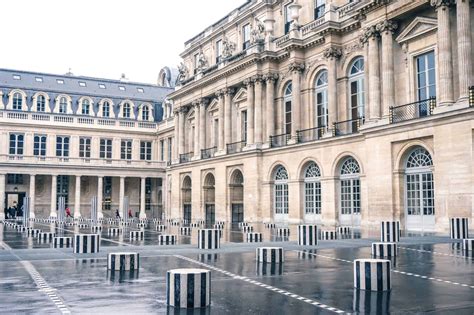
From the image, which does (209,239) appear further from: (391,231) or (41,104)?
(41,104)

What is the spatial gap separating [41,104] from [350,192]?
153 ft

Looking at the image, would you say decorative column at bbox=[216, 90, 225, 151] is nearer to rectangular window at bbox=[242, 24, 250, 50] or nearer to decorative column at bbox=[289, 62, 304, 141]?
rectangular window at bbox=[242, 24, 250, 50]

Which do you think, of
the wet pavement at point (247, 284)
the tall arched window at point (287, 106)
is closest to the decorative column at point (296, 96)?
the tall arched window at point (287, 106)

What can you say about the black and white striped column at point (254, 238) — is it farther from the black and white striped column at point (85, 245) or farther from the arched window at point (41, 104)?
the arched window at point (41, 104)

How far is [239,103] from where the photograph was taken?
47.7 meters

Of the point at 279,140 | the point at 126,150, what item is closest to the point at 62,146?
the point at 126,150

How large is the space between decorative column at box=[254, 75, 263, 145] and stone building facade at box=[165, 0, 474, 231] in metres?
0.08

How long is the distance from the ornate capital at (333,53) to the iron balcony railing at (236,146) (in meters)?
12.1

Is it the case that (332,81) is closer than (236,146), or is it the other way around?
(332,81)

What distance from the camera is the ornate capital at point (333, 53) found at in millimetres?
37094

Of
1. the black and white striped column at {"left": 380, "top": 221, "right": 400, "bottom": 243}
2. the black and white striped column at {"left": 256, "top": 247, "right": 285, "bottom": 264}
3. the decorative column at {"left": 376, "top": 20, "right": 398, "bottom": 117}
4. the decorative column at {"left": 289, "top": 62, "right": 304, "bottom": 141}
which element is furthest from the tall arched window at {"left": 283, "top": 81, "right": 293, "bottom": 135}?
the black and white striped column at {"left": 256, "top": 247, "right": 285, "bottom": 264}

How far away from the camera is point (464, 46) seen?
1040 inches

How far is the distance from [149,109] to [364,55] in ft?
149

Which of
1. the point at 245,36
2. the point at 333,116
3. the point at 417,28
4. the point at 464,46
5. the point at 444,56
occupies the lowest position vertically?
the point at 333,116
